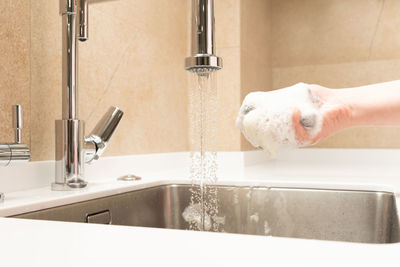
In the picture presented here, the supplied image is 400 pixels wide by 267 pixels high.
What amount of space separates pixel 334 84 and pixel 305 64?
0.15 m

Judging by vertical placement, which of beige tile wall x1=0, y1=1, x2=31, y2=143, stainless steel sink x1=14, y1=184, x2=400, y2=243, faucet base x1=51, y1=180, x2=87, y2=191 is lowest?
stainless steel sink x1=14, y1=184, x2=400, y2=243

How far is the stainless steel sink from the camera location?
2.73 feet

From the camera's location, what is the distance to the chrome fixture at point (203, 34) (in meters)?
0.63

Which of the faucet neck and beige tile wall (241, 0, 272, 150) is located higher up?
Result: beige tile wall (241, 0, 272, 150)

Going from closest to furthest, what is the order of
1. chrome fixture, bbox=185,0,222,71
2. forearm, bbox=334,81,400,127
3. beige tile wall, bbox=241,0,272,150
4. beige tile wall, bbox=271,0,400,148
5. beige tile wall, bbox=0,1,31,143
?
1. forearm, bbox=334,81,400,127
2. chrome fixture, bbox=185,0,222,71
3. beige tile wall, bbox=0,1,31,143
4. beige tile wall, bbox=241,0,272,150
5. beige tile wall, bbox=271,0,400,148

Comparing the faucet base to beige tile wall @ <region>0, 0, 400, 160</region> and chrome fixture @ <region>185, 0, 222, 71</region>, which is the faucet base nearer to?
beige tile wall @ <region>0, 0, 400, 160</region>

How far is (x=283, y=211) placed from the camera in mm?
899

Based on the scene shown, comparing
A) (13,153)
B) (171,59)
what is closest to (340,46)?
(171,59)

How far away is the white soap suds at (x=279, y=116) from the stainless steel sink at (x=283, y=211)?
405 mm

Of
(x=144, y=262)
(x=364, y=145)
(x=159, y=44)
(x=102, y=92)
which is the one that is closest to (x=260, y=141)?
(x=144, y=262)

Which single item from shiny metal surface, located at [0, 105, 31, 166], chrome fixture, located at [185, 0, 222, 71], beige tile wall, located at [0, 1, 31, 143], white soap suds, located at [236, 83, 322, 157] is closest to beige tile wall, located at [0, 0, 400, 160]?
beige tile wall, located at [0, 1, 31, 143]

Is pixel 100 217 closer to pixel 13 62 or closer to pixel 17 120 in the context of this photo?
pixel 17 120

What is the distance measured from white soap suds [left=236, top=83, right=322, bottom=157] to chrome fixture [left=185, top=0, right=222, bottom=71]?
0.17 meters

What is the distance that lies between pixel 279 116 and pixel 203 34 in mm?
243
